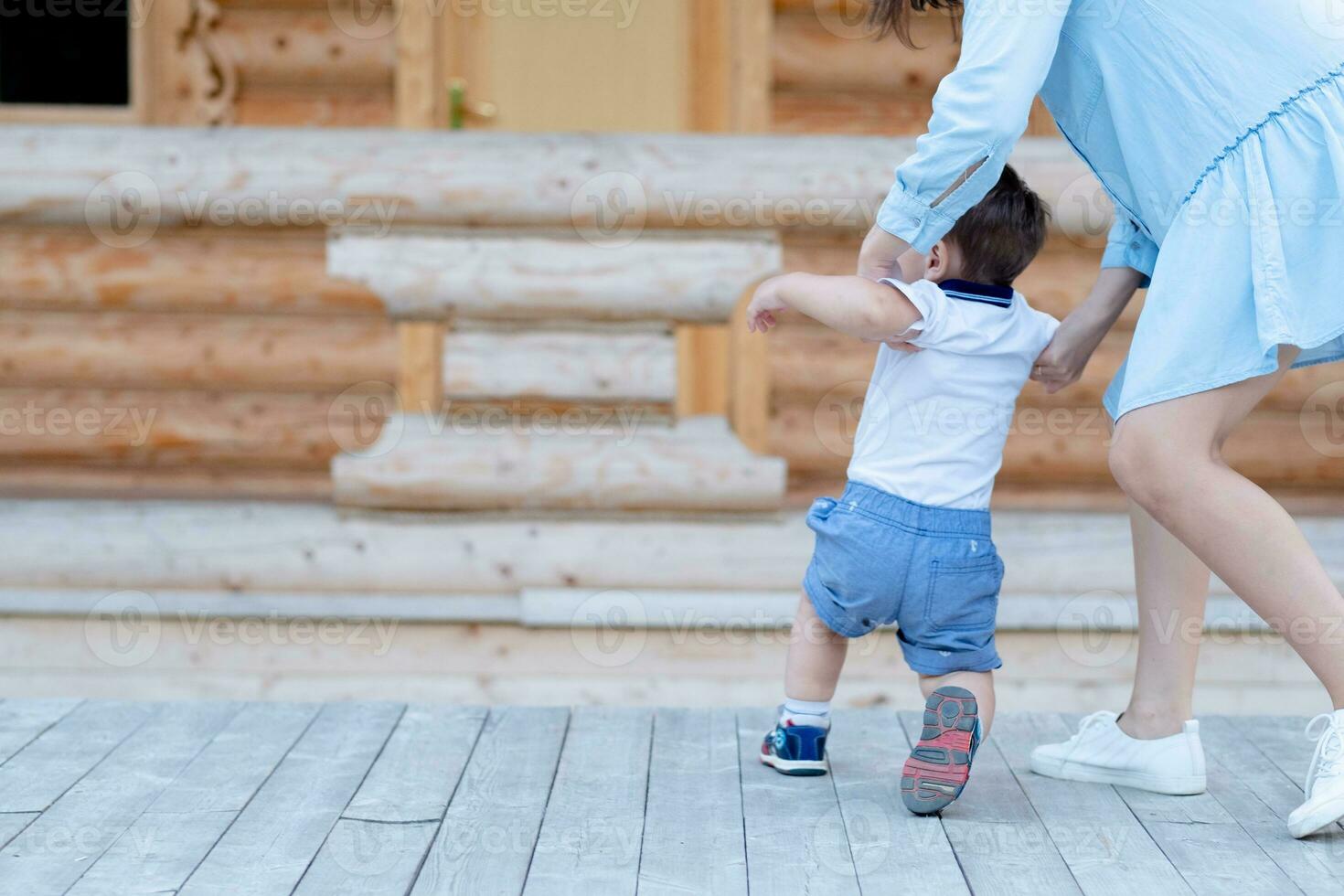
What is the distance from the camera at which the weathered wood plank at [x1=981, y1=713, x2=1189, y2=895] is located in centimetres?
193

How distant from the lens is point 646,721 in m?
2.75

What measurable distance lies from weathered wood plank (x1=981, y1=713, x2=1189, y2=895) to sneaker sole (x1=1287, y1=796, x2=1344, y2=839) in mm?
215

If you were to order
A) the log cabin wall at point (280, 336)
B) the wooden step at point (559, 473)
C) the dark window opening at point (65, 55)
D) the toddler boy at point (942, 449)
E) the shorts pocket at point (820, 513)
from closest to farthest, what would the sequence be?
the toddler boy at point (942, 449), the shorts pocket at point (820, 513), the wooden step at point (559, 473), the log cabin wall at point (280, 336), the dark window opening at point (65, 55)

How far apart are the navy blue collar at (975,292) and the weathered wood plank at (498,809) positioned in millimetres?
1045

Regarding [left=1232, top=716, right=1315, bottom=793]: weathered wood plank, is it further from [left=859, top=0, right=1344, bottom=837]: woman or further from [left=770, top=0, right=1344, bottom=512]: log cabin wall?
[left=770, top=0, right=1344, bottom=512]: log cabin wall

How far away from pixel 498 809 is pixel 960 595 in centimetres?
81

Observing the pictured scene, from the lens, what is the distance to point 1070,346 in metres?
2.33

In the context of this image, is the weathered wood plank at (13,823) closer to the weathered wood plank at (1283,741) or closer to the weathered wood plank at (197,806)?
the weathered wood plank at (197,806)

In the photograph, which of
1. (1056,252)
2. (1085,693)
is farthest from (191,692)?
(1056,252)

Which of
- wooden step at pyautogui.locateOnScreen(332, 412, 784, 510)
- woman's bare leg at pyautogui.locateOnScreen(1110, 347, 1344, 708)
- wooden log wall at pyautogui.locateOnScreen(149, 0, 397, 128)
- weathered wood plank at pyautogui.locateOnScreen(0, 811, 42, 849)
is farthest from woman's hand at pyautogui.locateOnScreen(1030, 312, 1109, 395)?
wooden log wall at pyautogui.locateOnScreen(149, 0, 397, 128)

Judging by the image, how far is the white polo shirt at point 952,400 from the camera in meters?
2.26

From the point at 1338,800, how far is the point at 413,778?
144 centimetres

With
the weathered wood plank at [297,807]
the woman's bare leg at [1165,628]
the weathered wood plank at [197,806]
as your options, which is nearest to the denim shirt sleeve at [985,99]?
the woman's bare leg at [1165,628]

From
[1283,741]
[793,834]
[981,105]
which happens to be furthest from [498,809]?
[1283,741]
